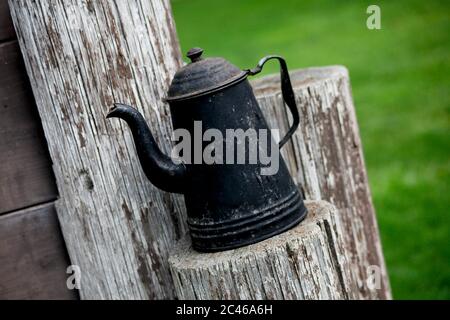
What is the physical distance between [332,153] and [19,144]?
1055 mm

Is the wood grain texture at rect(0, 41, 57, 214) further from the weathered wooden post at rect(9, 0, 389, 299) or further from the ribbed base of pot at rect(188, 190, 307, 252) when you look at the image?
the ribbed base of pot at rect(188, 190, 307, 252)

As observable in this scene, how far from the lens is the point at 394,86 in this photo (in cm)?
612

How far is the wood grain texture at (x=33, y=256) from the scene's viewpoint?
7.23 feet

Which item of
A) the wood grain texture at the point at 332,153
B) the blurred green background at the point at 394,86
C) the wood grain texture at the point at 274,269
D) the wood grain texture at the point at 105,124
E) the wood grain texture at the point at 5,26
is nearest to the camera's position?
the wood grain texture at the point at 274,269

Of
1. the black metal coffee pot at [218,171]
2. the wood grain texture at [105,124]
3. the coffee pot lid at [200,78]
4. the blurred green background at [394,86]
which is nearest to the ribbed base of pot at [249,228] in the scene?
the black metal coffee pot at [218,171]

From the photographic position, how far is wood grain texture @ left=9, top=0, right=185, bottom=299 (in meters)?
2.01

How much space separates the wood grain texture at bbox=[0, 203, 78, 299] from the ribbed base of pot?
1.75ft

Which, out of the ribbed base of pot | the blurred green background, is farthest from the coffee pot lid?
the blurred green background

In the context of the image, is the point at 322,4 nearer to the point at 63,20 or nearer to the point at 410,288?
the point at 410,288

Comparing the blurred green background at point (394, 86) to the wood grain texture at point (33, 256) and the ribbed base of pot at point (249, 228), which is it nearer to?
the ribbed base of pot at point (249, 228)

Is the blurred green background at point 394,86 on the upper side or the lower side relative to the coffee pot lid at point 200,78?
lower

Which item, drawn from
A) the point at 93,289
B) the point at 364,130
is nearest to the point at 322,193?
the point at 93,289

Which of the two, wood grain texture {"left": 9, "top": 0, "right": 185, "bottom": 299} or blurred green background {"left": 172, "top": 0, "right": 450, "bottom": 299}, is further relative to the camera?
blurred green background {"left": 172, "top": 0, "right": 450, "bottom": 299}

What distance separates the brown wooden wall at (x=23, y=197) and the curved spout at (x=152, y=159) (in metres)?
0.40
